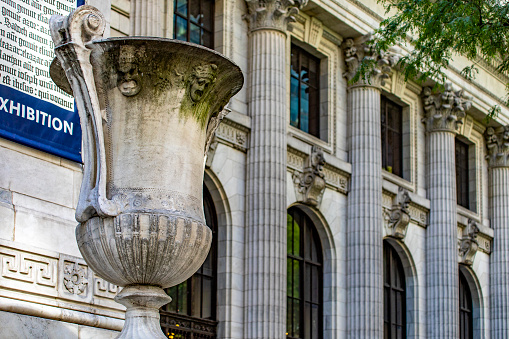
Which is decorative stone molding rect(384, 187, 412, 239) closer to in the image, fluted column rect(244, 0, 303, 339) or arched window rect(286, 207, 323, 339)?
arched window rect(286, 207, 323, 339)

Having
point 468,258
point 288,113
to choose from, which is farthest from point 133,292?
point 468,258

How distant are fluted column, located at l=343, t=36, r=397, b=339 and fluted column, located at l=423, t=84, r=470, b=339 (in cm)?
356

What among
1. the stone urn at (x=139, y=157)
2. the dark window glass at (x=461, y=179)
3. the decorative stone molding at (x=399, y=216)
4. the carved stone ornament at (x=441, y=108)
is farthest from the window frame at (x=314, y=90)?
→ the stone urn at (x=139, y=157)

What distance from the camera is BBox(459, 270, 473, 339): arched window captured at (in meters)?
31.0

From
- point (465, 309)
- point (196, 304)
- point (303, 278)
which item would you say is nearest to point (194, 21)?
point (196, 304)

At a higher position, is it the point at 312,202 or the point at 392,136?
the point at 392,136

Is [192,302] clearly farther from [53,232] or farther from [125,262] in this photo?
[125,262]

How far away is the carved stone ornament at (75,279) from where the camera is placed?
1330cm

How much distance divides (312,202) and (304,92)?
3157 mm

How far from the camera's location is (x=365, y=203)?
Answer: 25234 millimetres

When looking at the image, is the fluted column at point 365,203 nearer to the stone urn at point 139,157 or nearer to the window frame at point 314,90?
the window frame at point 314,90

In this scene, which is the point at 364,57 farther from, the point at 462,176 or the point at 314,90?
the point at 462,176

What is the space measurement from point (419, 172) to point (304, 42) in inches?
261

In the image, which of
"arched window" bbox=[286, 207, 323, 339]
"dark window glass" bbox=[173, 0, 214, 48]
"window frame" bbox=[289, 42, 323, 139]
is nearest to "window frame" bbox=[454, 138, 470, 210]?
"window frame" bbox=[289, 42, 323, 139]
